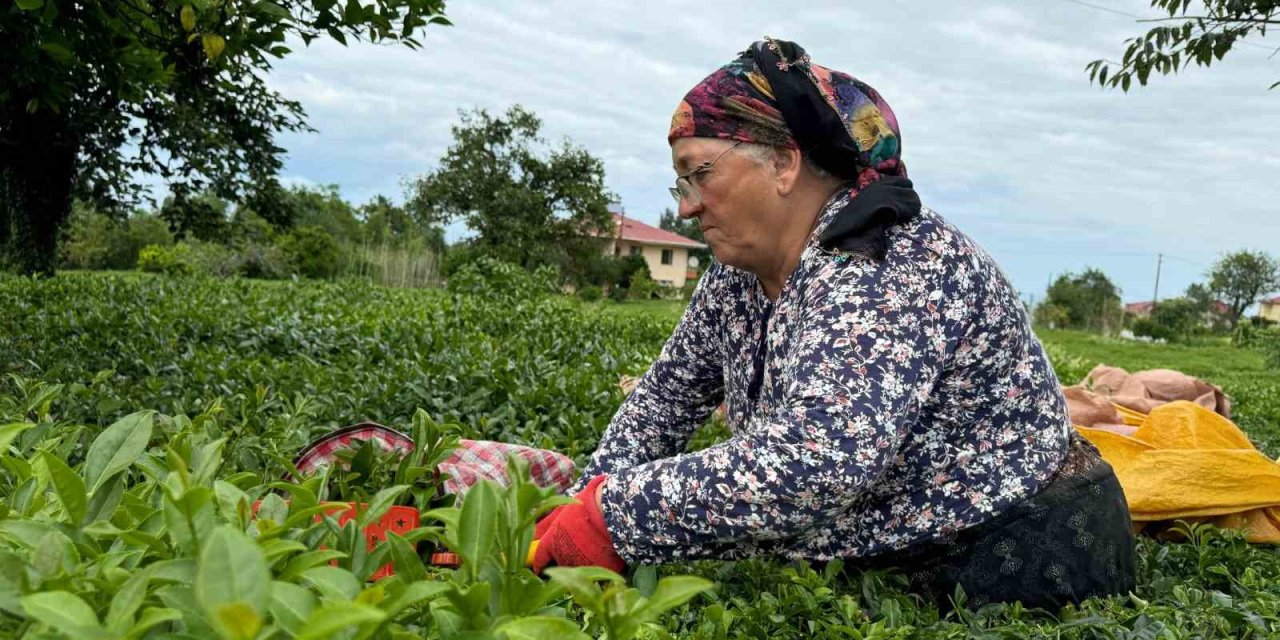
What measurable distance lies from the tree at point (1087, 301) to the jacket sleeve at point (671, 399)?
36044mm

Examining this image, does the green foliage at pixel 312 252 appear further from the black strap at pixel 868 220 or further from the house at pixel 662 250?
the black strap at pixel 868 220

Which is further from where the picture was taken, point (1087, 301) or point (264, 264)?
point (1087, 301)

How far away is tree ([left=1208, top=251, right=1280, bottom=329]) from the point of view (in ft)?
167

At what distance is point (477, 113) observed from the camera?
4484cm

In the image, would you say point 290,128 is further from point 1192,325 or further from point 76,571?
point 1192,325

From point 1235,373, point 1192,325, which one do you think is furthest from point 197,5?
point 1192,325

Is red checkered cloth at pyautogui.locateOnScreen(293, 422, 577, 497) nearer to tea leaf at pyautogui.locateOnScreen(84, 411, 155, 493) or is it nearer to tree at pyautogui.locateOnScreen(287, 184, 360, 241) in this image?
tea leaf at pyautogui.locateOnScreen(84, 411, 155, 493)

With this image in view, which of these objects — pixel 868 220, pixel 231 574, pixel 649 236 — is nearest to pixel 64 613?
pixel 231 574

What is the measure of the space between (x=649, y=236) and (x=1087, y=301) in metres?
27.3

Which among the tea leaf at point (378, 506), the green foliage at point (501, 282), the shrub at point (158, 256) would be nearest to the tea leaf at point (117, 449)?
the tea leaf at point (378, 506)

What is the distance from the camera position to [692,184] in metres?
2.24

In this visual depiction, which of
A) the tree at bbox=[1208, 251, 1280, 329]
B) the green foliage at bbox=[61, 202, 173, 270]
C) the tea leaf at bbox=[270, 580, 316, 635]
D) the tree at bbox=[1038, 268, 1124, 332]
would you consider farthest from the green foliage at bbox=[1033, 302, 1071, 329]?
the tea leaf at bbox=[270, 580, 316, 635]

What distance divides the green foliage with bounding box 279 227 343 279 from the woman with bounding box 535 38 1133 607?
33.0 metres

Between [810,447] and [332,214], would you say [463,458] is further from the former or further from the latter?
[332,214]
